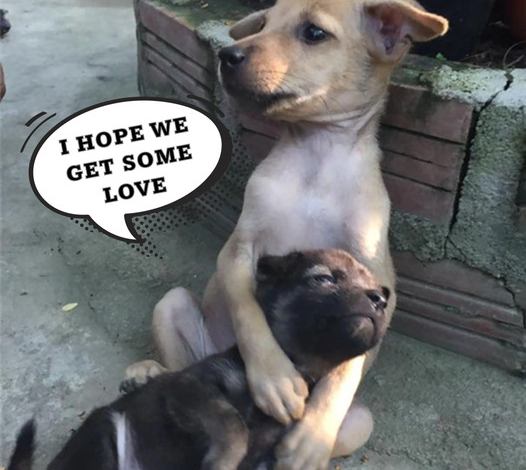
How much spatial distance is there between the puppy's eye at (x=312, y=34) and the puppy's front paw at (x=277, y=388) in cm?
102

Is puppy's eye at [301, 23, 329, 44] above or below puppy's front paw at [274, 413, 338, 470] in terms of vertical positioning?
above

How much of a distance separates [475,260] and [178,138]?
1314 mm

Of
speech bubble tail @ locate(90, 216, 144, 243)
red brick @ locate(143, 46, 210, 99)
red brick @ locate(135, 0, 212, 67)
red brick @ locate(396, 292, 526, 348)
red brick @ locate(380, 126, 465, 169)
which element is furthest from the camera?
red brick @ locate(143, 46, 210, 99)

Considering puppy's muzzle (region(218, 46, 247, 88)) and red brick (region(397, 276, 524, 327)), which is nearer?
puppy's muzzle (region(218, 46, 247, 88))

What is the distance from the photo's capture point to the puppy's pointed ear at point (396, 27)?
7.93 feet

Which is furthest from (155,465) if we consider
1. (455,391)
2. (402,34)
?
(402,34)

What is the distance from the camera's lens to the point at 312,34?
2469mm

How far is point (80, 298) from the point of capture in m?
3.53

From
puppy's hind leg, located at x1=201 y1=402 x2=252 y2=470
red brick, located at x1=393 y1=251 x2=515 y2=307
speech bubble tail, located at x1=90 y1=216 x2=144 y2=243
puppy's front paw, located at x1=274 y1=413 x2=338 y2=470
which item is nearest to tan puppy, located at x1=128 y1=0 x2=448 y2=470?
puppy's front paw, located at x1=274 y1=413 x2=338 y2=470

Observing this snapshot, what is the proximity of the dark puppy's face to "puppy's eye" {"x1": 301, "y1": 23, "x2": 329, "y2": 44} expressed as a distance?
70 cm

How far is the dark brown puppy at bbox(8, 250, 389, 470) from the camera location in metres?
2.15

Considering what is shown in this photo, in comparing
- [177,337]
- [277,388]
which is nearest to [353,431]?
[277,388]

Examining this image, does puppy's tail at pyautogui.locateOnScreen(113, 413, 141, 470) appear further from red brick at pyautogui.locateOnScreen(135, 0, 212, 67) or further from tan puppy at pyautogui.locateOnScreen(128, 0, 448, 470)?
red brick at pyautogui.locateOnScreen(135, 0, 212, 67)

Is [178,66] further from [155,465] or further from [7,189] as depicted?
[155,465]
